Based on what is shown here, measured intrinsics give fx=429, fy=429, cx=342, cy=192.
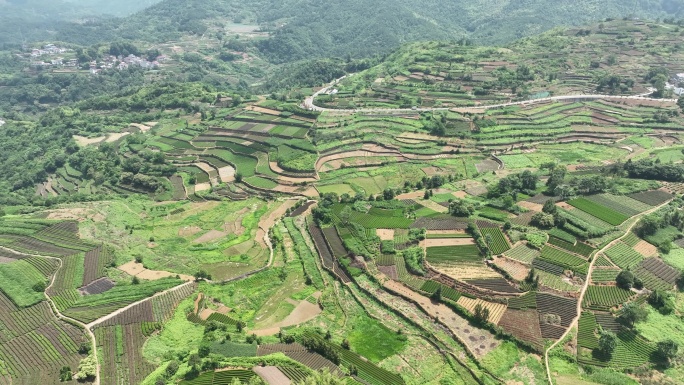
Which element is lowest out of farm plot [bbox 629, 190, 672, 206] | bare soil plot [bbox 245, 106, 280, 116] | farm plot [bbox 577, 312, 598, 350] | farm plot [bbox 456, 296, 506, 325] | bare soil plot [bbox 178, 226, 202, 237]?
bare soil plot [bbox 178, 226, 202, 237]

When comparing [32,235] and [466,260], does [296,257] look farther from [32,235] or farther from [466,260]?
[32,235]

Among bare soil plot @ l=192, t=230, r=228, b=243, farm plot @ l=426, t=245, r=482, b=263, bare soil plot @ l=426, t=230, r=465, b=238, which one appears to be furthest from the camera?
bare soil plot @ l=192, t=230, r=228, b=243

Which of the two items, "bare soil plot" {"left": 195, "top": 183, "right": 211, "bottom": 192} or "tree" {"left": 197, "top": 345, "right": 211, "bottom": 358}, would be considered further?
"bare soil plot" {"left": 195, "top": 183, "right": 211, "bottom": 192}

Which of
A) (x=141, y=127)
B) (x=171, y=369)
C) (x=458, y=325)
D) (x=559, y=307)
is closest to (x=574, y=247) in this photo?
(x=559, y=307)

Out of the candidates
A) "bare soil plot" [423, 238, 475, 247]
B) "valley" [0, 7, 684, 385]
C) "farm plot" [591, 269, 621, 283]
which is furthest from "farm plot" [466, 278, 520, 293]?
"farm plot" [591, 269, 621, 283]

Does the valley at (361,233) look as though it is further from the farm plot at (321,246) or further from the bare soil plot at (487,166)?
the bare soil plot at (487,166)

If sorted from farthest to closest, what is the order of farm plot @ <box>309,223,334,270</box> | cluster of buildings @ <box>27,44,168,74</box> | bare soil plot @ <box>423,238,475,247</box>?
cluster of buildings @ <box>27,44,168,74</box>, farm plot @ <box>309,223,334,270</box>, bare soil plot @ <box>423,238,475,247</box>

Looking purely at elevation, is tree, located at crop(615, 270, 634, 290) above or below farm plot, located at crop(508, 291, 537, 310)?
above

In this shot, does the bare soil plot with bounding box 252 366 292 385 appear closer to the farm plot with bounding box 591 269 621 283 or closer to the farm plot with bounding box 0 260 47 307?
the farm plot with bounding box 0 260 47 307
